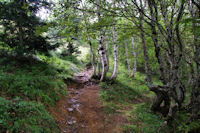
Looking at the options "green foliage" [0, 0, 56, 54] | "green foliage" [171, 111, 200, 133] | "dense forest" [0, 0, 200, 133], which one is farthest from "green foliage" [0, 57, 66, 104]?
"green foliage" [171, 111, 200, 133]

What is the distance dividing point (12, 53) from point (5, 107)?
20.0ft

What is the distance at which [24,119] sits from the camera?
11.5 feet

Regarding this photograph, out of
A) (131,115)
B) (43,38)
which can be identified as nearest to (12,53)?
(43,38)

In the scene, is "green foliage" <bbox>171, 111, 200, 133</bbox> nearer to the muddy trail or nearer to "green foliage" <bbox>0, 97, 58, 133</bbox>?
the muddy trail

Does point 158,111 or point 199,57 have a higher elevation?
point 199,57

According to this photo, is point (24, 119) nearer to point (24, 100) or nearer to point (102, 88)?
point (24, 100)

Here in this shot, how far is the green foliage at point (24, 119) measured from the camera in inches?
124

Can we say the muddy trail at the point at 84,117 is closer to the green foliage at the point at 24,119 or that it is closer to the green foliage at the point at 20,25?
the green foliage at the point at 24,119

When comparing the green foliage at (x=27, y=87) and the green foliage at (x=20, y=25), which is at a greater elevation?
the green foliage at (x=20, y=25)

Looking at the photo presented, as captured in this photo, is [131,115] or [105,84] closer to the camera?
[131,115]

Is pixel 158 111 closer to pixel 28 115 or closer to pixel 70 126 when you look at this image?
pixel 70 126

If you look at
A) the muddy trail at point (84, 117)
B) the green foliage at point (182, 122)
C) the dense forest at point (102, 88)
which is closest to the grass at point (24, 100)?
the dense forest at point (102, 88)

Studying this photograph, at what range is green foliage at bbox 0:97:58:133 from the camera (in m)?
3.15

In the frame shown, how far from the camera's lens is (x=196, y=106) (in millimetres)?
4039
